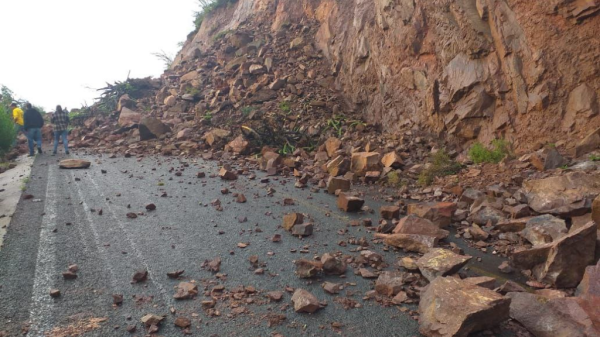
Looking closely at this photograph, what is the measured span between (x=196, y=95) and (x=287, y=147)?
280 inches

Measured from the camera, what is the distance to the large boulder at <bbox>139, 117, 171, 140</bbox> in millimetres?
13789

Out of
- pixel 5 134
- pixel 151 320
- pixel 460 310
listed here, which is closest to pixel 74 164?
pixel 5 134

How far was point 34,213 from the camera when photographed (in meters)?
6.04

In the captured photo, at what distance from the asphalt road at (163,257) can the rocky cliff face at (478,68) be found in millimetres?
3115

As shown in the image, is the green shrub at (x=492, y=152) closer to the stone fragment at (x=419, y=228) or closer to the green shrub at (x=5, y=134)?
the stone fragment at (x=419, y=228)

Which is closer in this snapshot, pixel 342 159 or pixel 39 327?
pixel 39 327

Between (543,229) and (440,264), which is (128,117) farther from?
(543,229)

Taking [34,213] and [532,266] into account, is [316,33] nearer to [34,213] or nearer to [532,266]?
[34,213]

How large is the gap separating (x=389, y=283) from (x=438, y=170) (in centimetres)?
444

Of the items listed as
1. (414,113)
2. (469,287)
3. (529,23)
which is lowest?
(469,287)

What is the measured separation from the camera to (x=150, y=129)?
13.8 m

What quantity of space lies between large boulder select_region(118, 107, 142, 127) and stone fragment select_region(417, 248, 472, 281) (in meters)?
13.7

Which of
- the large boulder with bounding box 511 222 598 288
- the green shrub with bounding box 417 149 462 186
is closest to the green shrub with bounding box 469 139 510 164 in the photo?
the green shrub with bounding box 417 149 462 186

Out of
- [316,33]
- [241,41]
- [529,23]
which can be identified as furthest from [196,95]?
[529,23]
